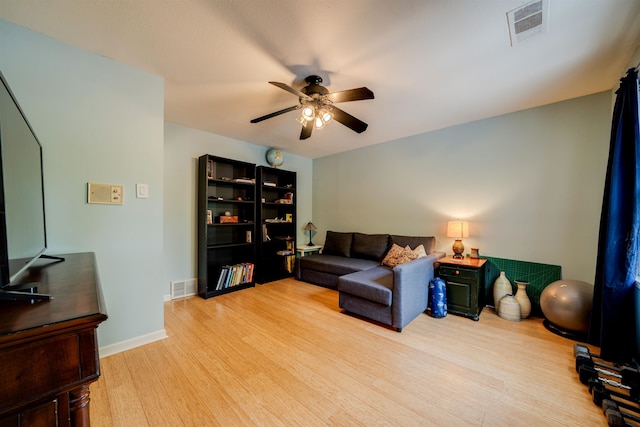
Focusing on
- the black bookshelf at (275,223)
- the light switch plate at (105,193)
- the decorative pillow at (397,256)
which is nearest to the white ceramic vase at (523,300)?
the decorative pillow at (397,256)

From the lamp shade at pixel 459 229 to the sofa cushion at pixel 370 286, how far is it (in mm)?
961

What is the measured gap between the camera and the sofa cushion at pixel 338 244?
4224 mm

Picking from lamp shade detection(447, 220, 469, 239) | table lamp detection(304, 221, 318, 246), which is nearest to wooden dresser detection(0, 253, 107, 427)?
lamp shade detection(447, 220, 469, 239)

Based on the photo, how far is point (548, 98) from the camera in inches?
99.1

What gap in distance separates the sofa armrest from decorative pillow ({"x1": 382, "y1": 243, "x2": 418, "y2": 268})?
0.37 metres

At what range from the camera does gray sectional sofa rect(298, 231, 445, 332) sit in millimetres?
2387

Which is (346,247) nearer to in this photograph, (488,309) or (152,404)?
(488,309)

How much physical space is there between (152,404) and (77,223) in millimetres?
1435

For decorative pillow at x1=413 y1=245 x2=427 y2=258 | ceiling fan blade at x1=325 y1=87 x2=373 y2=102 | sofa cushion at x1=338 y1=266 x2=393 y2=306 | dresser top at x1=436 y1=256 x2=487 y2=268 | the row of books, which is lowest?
the row of books

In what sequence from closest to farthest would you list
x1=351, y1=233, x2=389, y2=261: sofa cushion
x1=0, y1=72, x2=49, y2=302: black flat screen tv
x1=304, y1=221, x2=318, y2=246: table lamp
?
x1=0, y1=72, x2=49, y2=302: black flat screen tv, x1=351, y1=233, x2=389, y2=261: sofa cushion, x1=304, y1=221, x2=318, y2=246: table lamp

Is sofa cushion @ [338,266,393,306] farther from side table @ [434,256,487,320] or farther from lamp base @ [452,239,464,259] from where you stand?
lamp base @ [452,239,464,259]

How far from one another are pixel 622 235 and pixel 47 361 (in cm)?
334

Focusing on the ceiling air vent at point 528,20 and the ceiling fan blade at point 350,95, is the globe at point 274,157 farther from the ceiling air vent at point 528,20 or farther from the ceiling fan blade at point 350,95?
the ceiling air vent at point 528,20

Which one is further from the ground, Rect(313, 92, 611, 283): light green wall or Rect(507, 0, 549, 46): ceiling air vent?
Rect(507, 0, 549, 46): ceiling air vent
